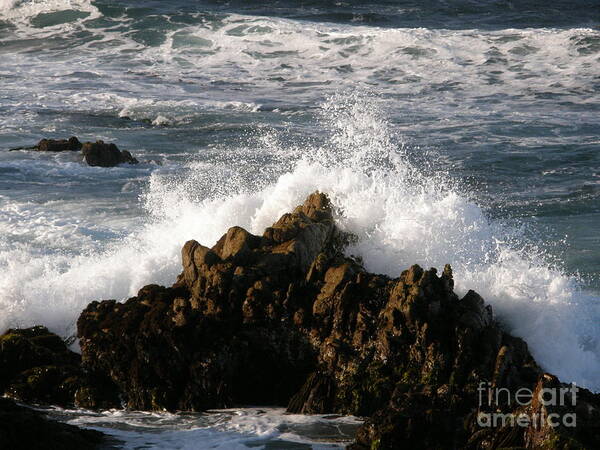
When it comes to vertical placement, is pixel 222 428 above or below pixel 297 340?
below

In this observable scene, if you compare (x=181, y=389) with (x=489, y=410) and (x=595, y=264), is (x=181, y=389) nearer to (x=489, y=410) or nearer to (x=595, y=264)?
(x=489, y=410)

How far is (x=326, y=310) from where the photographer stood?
929 cm

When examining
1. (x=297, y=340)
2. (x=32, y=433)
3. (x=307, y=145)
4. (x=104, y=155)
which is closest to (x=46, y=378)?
(x=32, y=433)

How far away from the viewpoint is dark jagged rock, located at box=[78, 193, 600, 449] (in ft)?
28.5

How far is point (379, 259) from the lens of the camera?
36.1 ft

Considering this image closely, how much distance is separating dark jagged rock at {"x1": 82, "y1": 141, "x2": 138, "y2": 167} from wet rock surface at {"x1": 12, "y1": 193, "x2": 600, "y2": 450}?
33.3 ft

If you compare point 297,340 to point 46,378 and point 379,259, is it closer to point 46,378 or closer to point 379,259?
point 379,259

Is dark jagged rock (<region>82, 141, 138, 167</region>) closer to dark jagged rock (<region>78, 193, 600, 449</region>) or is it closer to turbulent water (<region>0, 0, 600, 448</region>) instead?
turbulent water (<region>0, 0, 600, 448</region>)

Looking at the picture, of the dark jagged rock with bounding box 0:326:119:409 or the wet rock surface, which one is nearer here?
the wet rock surface

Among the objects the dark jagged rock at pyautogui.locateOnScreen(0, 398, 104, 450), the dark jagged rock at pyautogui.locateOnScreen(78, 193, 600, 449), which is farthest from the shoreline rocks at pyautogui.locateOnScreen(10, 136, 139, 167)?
the dark jagged rock at pyautogui.locateOnScreen(0, 398, 104, 450)

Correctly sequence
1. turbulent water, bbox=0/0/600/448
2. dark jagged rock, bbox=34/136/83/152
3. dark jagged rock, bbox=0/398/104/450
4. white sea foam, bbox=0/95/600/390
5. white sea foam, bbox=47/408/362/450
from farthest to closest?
1. dark jagged rock, bbox=34/136/83/152
2. turbulent water, bbox=0/0/600/448
3. white sea foam, bbox=0/95/600/390
4. white sea foam, bbox=47/408/362/450
5. dark jagged rock, bbox=0/398/104/450

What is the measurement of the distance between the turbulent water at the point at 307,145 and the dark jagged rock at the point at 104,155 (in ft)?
1.22

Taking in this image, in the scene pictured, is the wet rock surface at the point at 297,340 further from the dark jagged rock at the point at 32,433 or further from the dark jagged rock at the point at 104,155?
the dark jagged rock at the point at 104,155

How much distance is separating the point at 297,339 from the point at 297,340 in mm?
10
